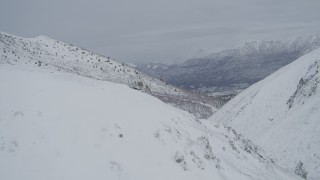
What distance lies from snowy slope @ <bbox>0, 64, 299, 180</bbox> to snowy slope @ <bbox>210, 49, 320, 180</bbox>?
8721 millimetres

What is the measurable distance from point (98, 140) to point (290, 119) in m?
31.8

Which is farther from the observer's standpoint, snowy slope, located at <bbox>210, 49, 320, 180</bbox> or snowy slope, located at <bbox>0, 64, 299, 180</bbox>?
snowy slope, located at <bbox>210, 49, 320, 180</bbox>

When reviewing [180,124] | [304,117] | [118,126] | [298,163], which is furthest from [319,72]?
[118,126]

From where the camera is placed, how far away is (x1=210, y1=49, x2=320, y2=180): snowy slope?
1490 inches

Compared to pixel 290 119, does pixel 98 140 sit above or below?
below

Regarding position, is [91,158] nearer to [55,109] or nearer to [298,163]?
[55,109]

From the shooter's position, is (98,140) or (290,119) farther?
(290,119)

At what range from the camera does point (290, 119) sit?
45.8 m

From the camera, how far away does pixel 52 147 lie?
20531 mm

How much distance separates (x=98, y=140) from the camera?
22.0m

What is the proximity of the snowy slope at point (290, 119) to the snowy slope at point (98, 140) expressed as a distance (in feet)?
28.6

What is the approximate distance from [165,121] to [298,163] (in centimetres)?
1739

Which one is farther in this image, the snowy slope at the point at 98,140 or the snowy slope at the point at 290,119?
the snowy slope at the point at 290,119

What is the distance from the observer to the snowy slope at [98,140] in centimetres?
1980
